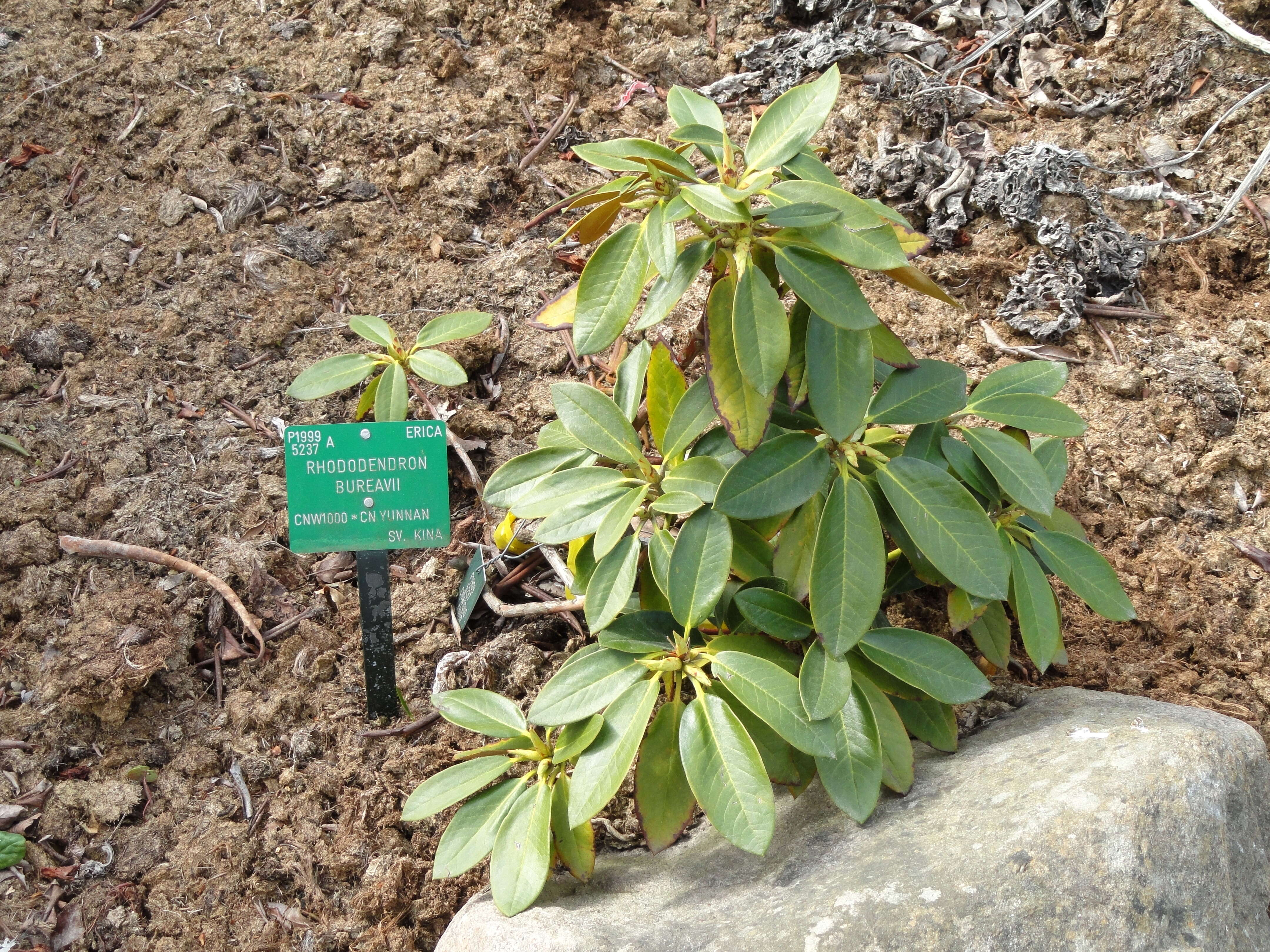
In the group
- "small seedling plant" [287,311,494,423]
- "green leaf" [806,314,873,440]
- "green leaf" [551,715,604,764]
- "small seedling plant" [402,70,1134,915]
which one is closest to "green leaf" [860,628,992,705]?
"small seedling plant" [402,70,1134,915]

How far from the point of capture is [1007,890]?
1.12 metres

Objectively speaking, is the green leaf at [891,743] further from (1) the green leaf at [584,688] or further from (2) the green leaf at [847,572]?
(1) the green leaf at [584,688]

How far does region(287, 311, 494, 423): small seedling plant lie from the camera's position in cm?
212

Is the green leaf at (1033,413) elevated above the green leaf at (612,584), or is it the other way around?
the green leaf at (1033,413)

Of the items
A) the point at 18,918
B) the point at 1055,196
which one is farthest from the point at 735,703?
the point at 1055,196

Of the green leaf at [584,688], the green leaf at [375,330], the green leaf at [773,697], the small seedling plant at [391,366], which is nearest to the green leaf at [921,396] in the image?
the green leaf at [773,697]

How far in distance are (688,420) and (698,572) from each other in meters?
0.27

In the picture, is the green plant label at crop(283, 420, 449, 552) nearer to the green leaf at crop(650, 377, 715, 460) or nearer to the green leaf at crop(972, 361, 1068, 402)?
the green leaf at crop(650, 377, 715, 460)

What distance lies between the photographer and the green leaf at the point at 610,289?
1.35 m

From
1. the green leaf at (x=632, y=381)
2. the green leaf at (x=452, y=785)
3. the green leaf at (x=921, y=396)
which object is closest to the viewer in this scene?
the green leaf at (x=921, y=396)

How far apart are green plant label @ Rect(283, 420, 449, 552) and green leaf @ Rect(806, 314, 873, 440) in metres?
0.87

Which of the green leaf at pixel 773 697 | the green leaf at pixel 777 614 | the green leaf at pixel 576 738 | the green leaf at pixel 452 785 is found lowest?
the green leaf at pixel 452 785

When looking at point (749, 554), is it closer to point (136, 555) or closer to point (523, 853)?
point (523, 853)

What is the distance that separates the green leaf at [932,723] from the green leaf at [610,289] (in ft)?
2.61
